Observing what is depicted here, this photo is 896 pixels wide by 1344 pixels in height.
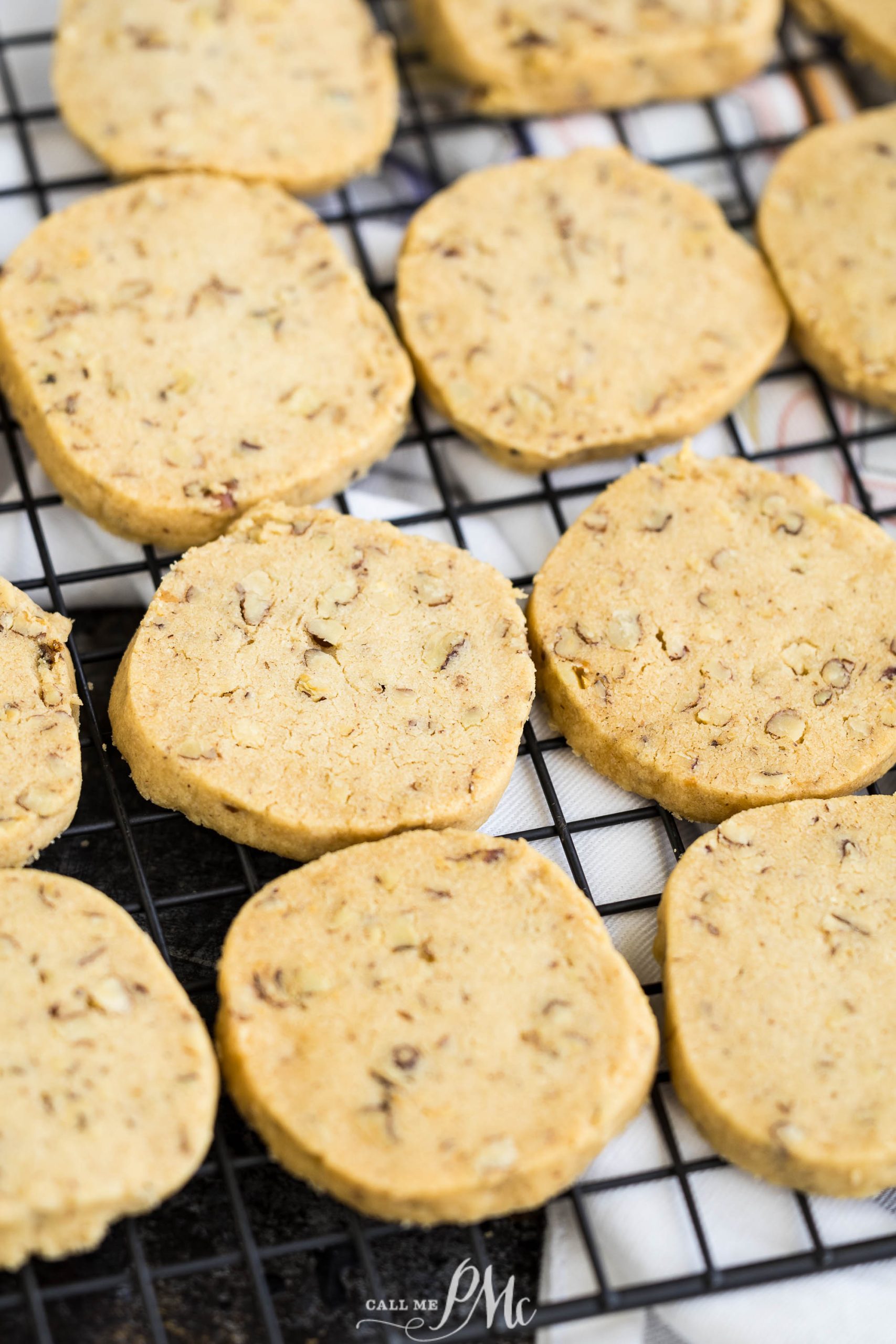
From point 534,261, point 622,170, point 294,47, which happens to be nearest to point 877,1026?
point 534,261

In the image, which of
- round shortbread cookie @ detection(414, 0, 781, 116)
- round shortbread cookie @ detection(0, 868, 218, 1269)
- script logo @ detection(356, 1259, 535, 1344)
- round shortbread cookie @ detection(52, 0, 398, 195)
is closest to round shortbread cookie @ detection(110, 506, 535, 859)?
round shortbread cookie @ detection(0, 868, 218, 1269)

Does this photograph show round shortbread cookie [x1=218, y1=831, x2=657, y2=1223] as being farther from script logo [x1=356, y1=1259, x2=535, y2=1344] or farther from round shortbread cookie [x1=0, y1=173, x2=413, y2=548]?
round shortbread cookie [x1=0, y1=173, x2=413, y2=548]

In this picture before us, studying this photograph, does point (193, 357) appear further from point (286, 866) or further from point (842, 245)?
point (842, 245)

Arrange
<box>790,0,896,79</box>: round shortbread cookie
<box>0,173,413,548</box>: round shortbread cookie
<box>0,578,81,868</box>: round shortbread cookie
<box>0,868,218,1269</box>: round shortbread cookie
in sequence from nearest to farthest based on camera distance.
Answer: <box>0,868,218,1269</box>: round shortbread cookie, <box>0,578,81,868</box>: round shortbread cookie, <box>0,173,413,548</box>: round shortbread cookie, <box>790,0,896,79</box>: round shortbread cookie

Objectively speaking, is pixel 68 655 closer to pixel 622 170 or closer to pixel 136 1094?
pixel 136 1094

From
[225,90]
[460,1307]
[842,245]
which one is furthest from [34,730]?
[842,245]

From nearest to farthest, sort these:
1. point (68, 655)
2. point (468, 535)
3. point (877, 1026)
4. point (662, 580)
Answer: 1. point (877, 1026)
2. point (68, 655)
3. point (662, 580)
4. point (468, 535)

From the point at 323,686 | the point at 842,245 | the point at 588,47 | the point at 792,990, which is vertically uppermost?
the point at 588,47
